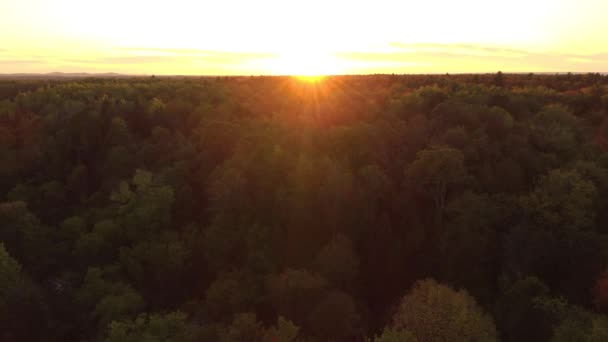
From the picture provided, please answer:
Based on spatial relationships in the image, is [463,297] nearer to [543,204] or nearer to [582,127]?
[543,204]

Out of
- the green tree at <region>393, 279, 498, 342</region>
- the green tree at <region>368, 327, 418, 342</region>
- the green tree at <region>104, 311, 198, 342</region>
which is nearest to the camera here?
the green tree at <region>368, 327, 418, 342</region>

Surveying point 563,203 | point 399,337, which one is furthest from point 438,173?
point 399,337

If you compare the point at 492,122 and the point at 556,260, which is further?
the point at 492,122

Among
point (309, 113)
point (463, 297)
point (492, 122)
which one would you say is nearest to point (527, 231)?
point (463, 297)

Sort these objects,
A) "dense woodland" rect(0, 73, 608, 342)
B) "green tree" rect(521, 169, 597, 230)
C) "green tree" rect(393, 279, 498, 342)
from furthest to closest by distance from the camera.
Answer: "green tree" rect(521, 169, 597, 230) → "dense woodland" rect(0, 73, 608, 342) → "green tree" rect(393, 279, 498, 342)

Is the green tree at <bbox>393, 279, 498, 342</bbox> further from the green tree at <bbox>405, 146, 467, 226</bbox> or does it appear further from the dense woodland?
the green tree at <bbox>405, 146, 467, 226</bbox>

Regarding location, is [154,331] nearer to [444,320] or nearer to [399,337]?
[399,337]

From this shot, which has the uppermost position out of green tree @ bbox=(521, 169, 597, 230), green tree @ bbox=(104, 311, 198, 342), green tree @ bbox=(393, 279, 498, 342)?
green tree @ bbox=(521, 169, 597, 230)

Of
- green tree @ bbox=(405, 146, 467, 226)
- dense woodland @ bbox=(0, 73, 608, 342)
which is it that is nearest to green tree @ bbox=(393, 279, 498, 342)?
dense woodland @ bbox=(0, 73, 608, 342)

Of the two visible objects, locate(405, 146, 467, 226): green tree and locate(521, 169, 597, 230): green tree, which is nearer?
locate(521, 169, 597, 230): green tree
